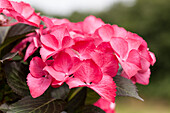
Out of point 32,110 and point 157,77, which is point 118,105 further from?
point 32,110

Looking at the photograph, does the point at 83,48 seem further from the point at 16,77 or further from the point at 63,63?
the point at 16,77

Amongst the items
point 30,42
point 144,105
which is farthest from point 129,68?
point 144,105

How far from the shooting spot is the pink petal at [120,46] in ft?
1.51

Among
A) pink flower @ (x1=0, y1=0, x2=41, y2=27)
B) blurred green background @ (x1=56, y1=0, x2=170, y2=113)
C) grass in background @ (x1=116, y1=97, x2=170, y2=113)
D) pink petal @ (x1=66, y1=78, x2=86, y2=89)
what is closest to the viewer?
pink petal @ (x1=66, y1=78, x2=86, y2=89)

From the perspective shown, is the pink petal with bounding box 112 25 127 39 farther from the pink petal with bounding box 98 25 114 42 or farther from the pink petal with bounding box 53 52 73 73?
the pink petal with bounding box 53 52 73 73

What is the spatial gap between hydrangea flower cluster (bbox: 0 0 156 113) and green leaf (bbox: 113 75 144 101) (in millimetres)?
37

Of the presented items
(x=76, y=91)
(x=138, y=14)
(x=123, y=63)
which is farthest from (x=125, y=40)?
(x=138, y=14)

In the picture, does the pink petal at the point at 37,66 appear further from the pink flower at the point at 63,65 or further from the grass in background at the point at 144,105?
the grass in background at the point at 144,105

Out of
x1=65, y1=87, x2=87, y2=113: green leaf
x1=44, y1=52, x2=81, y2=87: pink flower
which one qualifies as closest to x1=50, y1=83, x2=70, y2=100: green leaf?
x1=65, y1=87, x2=87, y2=113: green leaf

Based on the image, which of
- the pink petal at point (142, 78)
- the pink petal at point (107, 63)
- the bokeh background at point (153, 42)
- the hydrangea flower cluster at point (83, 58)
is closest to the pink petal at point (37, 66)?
the hydrangea flower cluster at point (83, 58)

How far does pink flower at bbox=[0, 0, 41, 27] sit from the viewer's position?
494 mm

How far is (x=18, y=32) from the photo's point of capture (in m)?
0.56

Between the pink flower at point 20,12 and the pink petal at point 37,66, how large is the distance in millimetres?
93

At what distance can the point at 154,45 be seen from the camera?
7652mm
